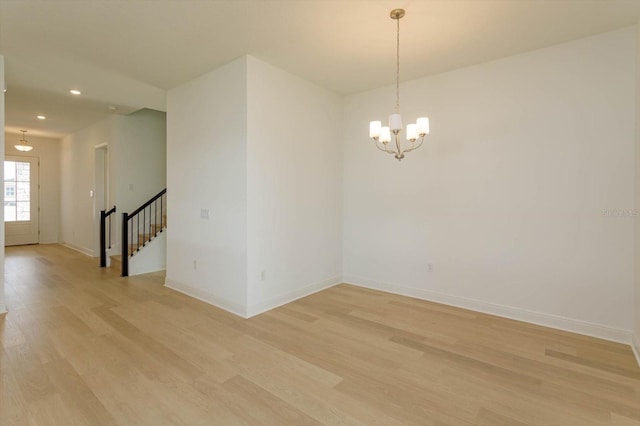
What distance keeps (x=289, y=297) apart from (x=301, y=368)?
1.71 metres

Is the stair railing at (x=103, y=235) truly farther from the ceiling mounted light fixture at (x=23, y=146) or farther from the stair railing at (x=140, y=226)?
the ceiling mounted light fixture at (x=23, y=146)

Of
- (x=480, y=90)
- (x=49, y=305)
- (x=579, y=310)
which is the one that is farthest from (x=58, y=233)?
(x=579, y=310)

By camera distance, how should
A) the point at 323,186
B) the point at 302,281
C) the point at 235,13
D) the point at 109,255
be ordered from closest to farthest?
the point at 235,13
the point at 302,281
the point at 323,186
the point at 109,255

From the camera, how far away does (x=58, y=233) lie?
9188mm

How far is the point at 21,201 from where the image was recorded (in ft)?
28.3

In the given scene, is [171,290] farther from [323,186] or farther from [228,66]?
[228,66]

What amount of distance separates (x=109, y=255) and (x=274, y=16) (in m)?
5.81

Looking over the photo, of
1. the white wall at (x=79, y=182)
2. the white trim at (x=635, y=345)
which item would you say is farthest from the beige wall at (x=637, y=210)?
the white wall at (x=79, y=182)

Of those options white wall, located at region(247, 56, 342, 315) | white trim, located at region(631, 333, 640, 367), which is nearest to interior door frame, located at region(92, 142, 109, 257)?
white wall, located at region(247, 56, 342, 315)

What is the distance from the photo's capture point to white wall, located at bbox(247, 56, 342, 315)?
3832 mm

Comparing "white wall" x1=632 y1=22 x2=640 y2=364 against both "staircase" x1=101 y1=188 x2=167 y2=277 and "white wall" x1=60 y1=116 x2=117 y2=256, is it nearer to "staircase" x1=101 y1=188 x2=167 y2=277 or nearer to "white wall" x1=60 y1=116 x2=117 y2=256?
"staircase" x1=101 y1=188 x2=167 y2=277

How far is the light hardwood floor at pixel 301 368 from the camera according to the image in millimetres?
2074

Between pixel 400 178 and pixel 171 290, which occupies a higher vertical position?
pixel 400 178

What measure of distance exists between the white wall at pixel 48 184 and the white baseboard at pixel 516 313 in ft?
30.8
